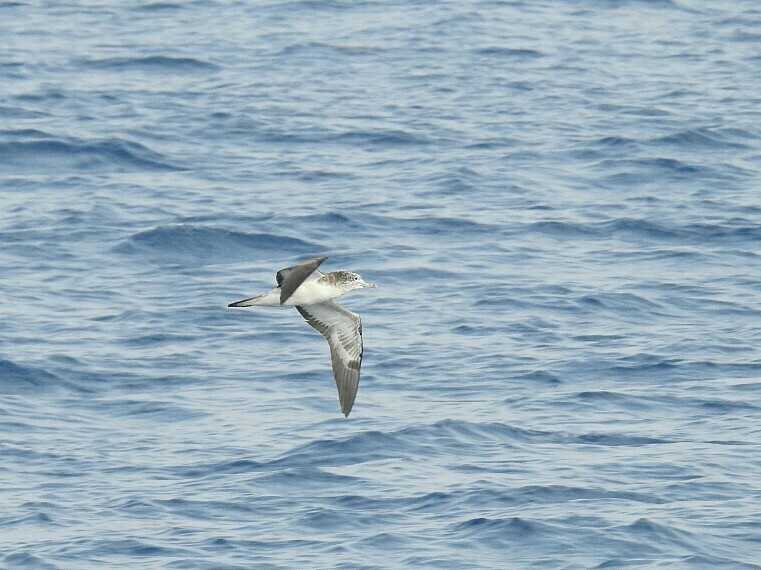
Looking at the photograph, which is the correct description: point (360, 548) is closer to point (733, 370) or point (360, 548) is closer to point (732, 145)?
point (733, 370)

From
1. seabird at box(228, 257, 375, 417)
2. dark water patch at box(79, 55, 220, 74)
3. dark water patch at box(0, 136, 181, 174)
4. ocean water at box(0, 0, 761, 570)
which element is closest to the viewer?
seabird at box(228, 257, 375, 417)

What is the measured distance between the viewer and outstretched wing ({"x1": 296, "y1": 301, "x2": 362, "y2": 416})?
638 inches

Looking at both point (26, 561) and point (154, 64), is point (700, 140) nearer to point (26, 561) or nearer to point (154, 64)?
point (154, 64)

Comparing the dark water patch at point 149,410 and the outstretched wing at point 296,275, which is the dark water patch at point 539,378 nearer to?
the dark water patch at point 149,410

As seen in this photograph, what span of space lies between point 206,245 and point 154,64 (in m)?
10.1

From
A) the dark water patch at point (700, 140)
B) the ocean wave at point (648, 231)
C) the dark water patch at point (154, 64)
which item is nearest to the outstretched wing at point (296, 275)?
the ocean wave at point (648, 231)

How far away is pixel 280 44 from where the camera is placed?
34.7m

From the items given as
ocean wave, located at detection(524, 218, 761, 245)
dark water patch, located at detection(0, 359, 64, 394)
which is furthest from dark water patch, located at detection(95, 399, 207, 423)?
ocean wave, located at detection(524, 218, 761, 245)

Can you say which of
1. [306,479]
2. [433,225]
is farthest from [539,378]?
[433,225]

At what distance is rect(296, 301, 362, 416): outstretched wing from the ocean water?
4.60 ft

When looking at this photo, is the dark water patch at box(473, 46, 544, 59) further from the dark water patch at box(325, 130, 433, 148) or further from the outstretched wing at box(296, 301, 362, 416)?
the outstretched wing at box(296, 301, 362, 416)

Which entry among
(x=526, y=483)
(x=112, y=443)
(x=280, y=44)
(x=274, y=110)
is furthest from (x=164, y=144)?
(x=526, y=483)

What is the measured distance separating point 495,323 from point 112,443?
4.80 metres

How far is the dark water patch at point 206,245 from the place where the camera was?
23766mm
